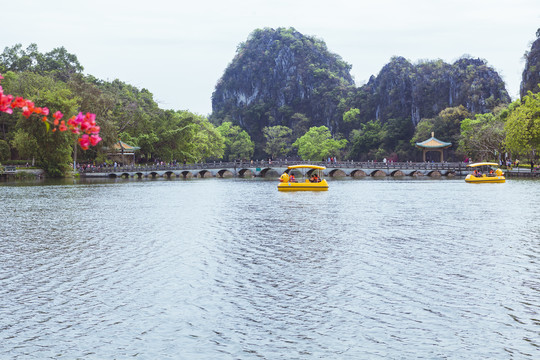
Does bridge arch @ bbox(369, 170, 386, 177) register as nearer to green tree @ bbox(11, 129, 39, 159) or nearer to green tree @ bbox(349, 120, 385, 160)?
green tree @ bbox(349, 120, 385, 160)

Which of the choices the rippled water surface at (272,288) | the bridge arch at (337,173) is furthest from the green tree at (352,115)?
the rippled water surface at (272,288)

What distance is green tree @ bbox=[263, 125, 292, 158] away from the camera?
6024 inches

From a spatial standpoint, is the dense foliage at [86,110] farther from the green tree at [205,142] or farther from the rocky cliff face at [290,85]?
the rocky cliff face at [290,85]

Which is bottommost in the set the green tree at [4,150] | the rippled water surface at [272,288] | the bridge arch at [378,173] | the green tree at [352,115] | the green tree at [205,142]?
the rippled water surface at [272,288]

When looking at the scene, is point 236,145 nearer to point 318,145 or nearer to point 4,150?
point 318,145

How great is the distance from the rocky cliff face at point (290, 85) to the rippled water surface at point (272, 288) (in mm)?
137456

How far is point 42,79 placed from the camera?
313 ft

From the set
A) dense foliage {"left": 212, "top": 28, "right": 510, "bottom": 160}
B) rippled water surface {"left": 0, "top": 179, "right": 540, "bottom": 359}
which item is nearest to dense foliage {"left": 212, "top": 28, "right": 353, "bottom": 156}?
dense foliage {"left": 212, "top": 28, "right": 510, "bottom": 160}

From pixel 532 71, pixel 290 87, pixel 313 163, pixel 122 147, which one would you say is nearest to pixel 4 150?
pixel 122 147

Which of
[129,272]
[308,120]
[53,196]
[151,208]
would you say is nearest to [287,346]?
[129,272]

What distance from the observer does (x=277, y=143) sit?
504 ft

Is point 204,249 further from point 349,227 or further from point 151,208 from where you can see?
point 151,208

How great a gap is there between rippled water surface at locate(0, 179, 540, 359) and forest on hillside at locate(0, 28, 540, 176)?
50.1 metres

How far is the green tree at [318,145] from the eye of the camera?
442 feet
